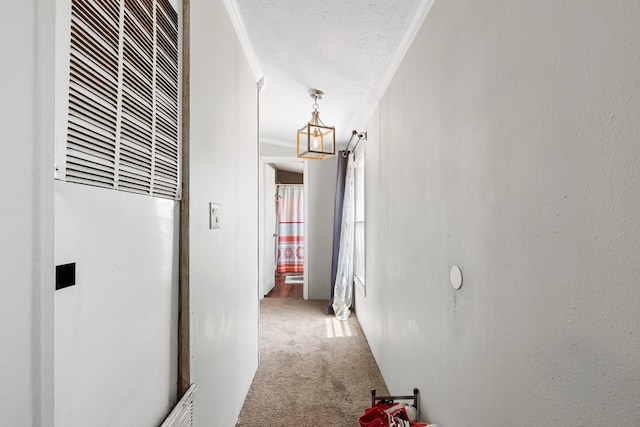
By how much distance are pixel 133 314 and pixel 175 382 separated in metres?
0.39

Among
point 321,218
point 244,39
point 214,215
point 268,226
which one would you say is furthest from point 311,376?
point 268,226

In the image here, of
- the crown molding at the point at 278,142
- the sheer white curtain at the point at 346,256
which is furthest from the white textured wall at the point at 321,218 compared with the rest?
the sheer white curtain at the point at 346,256

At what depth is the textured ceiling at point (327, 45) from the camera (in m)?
1.57

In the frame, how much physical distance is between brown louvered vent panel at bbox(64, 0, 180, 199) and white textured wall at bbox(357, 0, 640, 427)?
98 cm

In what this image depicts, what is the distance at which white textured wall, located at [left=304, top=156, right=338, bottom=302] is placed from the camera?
4566 mm

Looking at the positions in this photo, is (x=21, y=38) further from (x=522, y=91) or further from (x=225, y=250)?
(x=225, y=250)

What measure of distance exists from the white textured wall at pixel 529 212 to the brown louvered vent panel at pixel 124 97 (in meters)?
0.98

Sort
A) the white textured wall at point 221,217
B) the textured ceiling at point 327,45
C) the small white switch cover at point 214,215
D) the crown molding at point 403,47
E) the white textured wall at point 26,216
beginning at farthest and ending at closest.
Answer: the textured ceiling at point 327,45 < the crown molding at point 403,47 < the small white switch cover at point 214,215 < the white textured wall at point 221,217 < the white textured wall at point 26,216

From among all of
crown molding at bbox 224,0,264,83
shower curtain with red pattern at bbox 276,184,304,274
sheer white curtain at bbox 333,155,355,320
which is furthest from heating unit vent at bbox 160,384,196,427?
shower curtain with red pattern at bbox 276,184,304,274

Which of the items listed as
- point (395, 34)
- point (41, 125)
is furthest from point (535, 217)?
point (395, 34)

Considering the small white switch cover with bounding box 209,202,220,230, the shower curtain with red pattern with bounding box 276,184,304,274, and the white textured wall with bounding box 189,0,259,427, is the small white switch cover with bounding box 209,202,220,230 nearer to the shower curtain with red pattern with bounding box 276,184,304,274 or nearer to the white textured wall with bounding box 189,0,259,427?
the white textured wall with bounding box 189,0,259,427

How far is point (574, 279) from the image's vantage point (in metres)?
0.63

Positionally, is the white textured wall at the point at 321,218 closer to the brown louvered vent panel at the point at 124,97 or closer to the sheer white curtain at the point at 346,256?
the sheer white curtain at the point at 346,256

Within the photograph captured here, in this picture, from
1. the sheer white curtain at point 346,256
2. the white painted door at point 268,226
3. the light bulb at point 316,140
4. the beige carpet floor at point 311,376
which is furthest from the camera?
the white painted door at point 268,226
